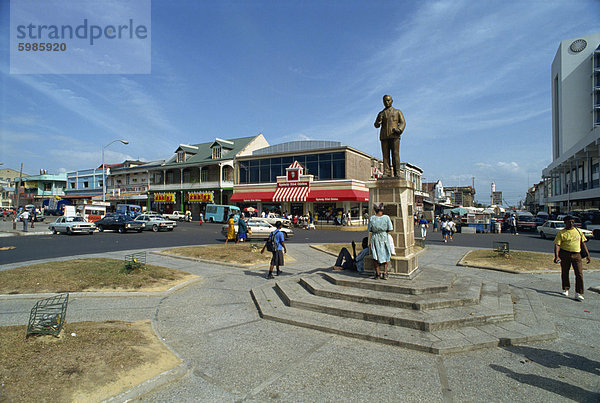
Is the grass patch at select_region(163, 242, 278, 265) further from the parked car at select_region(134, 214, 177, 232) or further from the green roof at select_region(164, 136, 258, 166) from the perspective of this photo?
the green roof at select_region(164, 136, 258, 166)

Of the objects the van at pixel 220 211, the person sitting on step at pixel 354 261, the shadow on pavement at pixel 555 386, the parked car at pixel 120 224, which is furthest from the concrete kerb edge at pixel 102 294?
the van at pixel 220 211

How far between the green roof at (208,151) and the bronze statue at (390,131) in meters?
39.0

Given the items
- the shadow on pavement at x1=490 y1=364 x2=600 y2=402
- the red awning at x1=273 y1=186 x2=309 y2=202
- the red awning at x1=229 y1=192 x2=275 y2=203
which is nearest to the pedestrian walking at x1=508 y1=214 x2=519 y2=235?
the red awning at x1=273 y1=186 x2=309 y2=202

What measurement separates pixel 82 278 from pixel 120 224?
20.9 meters

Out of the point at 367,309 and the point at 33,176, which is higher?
the point at 33,176

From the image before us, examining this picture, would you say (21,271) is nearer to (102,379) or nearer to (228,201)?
(102,379)

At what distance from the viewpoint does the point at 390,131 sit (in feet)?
28.2

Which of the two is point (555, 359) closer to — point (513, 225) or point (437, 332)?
point (437, 332)

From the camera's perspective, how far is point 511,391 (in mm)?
3771

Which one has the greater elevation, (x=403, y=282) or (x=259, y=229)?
(x=259, y=229)

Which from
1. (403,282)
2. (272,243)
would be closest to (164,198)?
(272,243)

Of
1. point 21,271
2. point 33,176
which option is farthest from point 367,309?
point 33,176

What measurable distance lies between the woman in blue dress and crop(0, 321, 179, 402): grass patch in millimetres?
4755

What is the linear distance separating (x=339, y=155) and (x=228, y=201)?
17906 millimetres
